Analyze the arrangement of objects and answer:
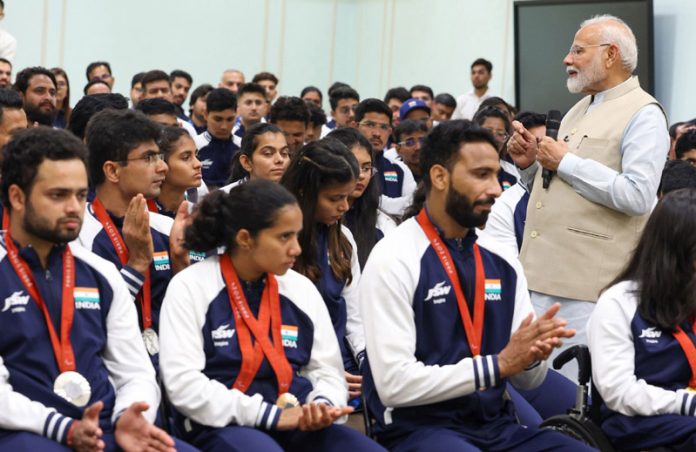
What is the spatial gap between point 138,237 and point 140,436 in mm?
800

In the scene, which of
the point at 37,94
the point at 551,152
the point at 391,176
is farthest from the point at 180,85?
the point at 551,152

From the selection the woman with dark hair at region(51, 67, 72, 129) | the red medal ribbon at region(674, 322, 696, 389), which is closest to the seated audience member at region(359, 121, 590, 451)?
the red medal ribbon at region(674, 322, 696, 389)

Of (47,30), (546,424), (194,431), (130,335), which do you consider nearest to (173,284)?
(130,335)

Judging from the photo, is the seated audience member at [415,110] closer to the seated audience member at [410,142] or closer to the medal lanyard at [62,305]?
the seated audience member at [410,142]

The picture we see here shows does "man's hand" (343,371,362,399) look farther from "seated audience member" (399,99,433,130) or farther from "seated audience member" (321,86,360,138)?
"seated audience member" (321,86,360,138)

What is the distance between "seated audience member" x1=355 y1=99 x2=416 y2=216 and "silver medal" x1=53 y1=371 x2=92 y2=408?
8.28 ft

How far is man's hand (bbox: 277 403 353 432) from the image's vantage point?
8.43ft

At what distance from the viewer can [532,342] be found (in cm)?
262

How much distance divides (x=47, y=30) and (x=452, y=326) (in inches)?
367

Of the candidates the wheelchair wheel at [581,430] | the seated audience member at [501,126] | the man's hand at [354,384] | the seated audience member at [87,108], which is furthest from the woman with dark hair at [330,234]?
the seated audience member at [501,126]

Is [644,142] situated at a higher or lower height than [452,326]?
higher

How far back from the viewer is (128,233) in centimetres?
313

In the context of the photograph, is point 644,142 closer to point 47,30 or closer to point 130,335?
point 130,335

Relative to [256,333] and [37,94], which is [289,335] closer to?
[256,333]
